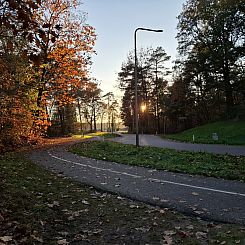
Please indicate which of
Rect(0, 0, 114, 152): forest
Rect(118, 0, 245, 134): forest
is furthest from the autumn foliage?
Rect(118, 0, 245, 134): forest

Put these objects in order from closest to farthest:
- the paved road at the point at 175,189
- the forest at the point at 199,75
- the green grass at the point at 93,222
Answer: the green grass at the point at 93,222 < the paved road at the point at 175,189 < the forest at the point at 199,75

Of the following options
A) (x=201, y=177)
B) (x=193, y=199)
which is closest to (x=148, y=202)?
(x=193, y=199)

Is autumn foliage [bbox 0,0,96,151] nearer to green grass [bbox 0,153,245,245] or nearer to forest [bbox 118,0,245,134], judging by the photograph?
green grass [bbox 0,153,245,245]

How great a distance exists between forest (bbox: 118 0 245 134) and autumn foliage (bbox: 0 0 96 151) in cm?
1686

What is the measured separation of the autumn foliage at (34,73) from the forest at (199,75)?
55.3 ft

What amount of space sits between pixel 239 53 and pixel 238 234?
3220cm

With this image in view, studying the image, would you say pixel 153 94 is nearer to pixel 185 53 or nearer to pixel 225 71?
pixel 185 53

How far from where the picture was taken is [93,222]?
5.05 metres

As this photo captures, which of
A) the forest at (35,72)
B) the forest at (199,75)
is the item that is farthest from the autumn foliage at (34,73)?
the forest at (199,75)

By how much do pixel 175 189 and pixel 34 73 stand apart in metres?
16.2

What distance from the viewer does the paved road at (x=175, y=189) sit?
5.55 meters

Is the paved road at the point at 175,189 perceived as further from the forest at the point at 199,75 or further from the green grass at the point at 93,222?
the forest at the point at 199,75

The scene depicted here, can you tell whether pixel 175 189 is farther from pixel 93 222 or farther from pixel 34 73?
pixel 34 73

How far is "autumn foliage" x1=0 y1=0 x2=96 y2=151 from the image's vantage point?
6.13 meters
